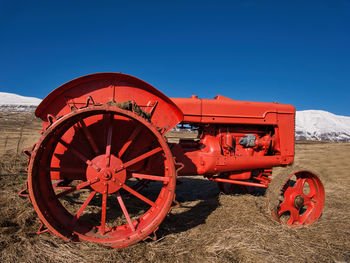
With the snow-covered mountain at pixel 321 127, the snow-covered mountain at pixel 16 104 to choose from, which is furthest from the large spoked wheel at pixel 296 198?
the snow-covered mountain at pixel 16 104

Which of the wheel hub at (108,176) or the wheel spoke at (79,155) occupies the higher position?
the wheel spoke at (79,155)

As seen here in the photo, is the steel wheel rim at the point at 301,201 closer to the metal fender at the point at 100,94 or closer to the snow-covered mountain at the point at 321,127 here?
the metal fender at the point at 100,94

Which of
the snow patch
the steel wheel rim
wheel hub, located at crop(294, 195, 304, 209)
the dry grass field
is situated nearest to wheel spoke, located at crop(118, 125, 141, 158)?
the dry grass field

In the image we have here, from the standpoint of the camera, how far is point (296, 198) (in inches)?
120

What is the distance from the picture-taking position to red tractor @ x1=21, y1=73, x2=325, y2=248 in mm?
2293

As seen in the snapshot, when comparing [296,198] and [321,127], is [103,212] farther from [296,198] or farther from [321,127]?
[321,127]

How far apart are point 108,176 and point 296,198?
101 inches

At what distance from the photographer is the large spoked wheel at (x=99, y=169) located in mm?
2209

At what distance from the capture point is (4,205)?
9.62 ft

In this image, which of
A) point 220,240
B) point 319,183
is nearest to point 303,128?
point 319,183

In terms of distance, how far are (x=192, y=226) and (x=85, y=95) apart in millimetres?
2065

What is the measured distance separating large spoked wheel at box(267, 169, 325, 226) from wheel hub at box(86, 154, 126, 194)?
77.8 inches

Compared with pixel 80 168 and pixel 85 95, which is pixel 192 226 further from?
pixel 85 95

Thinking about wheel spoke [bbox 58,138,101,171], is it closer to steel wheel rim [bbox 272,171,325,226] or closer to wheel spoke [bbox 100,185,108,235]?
wheel spoke [bbox 100,185,108,235]
